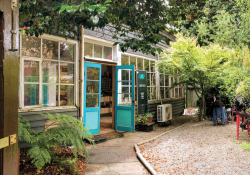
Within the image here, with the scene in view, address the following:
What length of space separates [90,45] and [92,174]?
386cm

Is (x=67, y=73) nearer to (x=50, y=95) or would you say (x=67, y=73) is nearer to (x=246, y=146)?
(x=50, y=95)

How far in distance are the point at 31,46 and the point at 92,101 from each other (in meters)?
2.24

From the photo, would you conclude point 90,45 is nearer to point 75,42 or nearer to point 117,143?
point 75,42

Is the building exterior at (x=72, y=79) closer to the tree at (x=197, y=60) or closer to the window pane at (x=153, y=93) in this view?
the tree at (x=197, y=60)

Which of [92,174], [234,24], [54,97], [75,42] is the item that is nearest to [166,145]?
[92,174]

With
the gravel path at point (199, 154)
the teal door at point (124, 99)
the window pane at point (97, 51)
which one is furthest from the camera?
the teal door at point (124, 99)

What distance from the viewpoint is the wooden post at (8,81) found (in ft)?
4.89

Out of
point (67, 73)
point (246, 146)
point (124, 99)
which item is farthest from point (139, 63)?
point (246, 146)

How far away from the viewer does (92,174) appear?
144 inches

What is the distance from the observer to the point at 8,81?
153 cm

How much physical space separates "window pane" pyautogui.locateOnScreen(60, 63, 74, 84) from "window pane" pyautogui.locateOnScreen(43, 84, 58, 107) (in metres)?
0.31

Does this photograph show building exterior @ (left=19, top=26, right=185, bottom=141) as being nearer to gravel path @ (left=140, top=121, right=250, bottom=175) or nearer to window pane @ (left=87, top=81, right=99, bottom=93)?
window pane @ (left=87, top=81, right=99, bottom=93)

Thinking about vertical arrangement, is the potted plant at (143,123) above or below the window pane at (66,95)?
below

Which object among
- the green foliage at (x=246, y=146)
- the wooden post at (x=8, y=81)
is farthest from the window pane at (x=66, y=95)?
the green foliage at (x=246, y=146)
